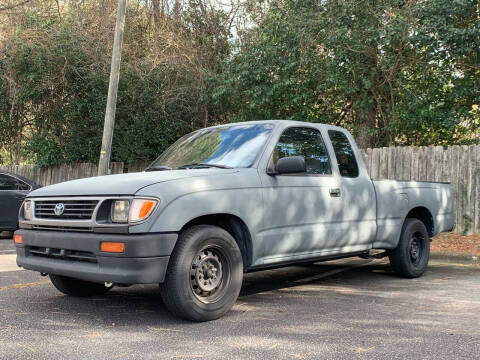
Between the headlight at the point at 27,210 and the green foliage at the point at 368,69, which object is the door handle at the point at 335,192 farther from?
the green foliage at the point at 368,69

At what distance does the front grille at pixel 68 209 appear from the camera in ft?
16.1

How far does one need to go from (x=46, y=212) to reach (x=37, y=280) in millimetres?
2216

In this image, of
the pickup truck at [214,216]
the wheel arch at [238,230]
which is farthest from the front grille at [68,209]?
the wheel arch at [238,230]

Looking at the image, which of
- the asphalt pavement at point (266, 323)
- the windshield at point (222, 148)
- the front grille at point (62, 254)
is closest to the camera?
the asphalt pavement at point (266, 323)

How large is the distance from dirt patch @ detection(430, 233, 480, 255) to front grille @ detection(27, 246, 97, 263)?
7308 mm

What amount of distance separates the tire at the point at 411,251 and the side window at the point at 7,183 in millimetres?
8456

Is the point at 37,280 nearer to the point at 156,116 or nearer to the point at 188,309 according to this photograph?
the point at 188,309

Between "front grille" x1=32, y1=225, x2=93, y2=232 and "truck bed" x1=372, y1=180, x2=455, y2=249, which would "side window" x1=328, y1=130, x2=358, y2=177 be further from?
"front grille" x1=32, y1=225, x2=93, y2=232

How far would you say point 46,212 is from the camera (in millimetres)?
5316

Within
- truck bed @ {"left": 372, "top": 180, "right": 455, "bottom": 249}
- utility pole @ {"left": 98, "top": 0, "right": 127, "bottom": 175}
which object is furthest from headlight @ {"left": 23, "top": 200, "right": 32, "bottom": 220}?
utility pole @ {"left": 98, "top": 0, "right": 127, "bottom": 175}

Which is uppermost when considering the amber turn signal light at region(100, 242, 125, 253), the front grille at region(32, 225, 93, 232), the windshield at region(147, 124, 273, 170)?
the windshield at region(147, 124, 273, 170)

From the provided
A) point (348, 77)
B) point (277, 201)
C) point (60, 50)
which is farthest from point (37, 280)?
point (60, 50)

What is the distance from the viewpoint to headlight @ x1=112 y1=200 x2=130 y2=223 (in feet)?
15.4

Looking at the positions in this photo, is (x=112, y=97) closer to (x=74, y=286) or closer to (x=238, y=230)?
(x=74, y=286)
